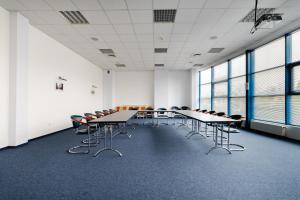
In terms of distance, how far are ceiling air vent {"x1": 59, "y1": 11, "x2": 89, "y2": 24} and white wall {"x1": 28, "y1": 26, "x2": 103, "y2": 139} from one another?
1355 millimetres

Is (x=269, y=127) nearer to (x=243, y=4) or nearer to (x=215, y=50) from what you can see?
(x=215, y=50)

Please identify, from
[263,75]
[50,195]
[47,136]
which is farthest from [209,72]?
[50,195]

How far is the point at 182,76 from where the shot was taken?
11094 mm

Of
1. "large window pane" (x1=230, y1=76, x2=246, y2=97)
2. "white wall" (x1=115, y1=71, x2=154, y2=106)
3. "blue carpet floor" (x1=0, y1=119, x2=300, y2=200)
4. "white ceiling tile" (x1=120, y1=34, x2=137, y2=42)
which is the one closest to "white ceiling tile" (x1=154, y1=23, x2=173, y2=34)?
"white ceiling tile" (x1=120, y1=34, x2=137, y2=42)

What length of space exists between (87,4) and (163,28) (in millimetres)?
2137

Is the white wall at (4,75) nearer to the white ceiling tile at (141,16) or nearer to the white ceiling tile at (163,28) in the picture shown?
the white ceiling tile at (141,16)

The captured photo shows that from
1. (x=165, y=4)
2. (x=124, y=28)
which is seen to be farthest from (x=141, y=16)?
(x=124, y=28)

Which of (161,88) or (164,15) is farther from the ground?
(164,15)

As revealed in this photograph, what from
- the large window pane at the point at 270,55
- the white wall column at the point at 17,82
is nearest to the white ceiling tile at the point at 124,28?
the white wall column at the point at 17,82

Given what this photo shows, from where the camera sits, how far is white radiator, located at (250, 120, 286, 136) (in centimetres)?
474

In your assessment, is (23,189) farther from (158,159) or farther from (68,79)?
(68,79)

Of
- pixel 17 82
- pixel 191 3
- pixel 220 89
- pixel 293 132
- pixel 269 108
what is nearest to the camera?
pixel 191 3

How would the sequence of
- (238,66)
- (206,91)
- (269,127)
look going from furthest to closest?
(206,91) → (238,66) → (269,127)

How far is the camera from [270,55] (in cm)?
541
